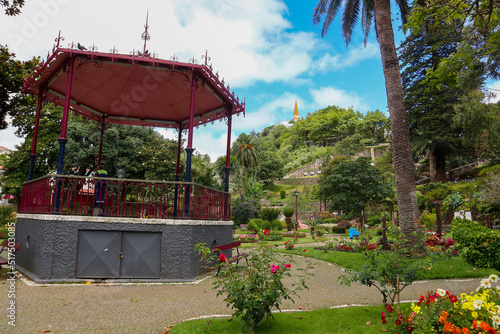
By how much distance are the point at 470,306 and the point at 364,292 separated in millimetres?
4119

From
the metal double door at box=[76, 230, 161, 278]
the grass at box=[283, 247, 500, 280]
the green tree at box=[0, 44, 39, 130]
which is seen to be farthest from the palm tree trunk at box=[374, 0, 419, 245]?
the green tree at box=[0, 44, 39, 130]

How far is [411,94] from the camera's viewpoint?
106ft

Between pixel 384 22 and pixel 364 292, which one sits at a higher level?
pixel 384 22

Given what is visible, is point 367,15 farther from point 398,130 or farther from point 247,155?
point 247,155

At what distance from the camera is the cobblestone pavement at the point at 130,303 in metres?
4.65

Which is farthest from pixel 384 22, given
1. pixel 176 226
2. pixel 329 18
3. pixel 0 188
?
pixel 0 188

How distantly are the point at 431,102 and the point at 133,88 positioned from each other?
30342mm

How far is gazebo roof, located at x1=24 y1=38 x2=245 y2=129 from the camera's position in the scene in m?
8.38

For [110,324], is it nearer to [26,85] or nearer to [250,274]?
[250,274]

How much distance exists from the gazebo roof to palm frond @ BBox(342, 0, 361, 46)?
22.4 ft

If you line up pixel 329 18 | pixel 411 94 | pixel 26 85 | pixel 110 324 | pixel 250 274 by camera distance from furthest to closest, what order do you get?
pixel 411 94
pixel 329 18
pixel 26 85
pixel 110 324
pixel 250 274

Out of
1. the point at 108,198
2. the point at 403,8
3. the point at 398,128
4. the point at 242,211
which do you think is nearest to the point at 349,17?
the point at 403,8

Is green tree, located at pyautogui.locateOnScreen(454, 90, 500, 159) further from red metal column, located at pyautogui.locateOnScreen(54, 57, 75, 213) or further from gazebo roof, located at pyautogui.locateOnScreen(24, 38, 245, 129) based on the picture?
red metal column, located at pyautogui.locateOnScreen(54, 57, 75, 213)

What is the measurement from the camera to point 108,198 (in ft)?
27.6
